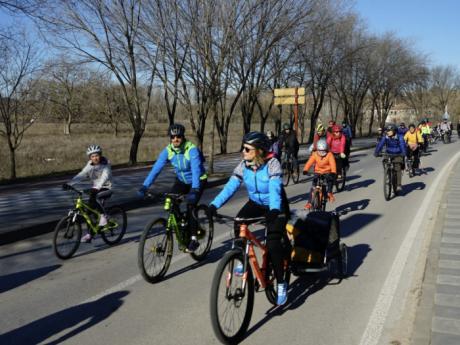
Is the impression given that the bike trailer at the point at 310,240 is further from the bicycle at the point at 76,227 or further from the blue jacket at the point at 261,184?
the bicycle at the point at 76,227

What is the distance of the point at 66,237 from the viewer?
673 cm

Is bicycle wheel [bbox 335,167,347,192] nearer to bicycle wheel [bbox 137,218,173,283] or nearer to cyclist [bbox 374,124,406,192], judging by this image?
cyclist [bbox 374,124,406,192]

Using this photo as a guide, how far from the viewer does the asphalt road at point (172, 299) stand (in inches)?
162

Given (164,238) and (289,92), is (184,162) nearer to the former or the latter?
(164,238)

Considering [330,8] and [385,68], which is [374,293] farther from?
[385,68]

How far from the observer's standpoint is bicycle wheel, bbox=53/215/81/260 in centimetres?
661

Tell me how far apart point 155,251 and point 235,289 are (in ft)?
6.27

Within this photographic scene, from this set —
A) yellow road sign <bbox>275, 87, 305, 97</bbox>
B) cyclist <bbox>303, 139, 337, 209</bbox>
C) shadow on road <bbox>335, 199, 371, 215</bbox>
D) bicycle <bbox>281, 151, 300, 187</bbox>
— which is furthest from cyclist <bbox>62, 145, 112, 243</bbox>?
yellow road sign <bbox>275, 87, 305, 97</bbox>

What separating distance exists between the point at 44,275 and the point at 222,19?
1234 centimetres

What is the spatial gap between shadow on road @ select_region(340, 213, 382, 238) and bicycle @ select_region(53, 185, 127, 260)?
377 cm

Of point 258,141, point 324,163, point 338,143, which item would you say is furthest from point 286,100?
point 258,141

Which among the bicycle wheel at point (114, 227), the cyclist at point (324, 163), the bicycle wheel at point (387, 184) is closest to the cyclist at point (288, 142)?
the bicycle wheel at point (387, 184)

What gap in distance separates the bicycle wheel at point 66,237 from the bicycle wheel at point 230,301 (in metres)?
3.57

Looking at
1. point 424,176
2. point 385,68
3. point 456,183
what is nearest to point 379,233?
point 456,183
